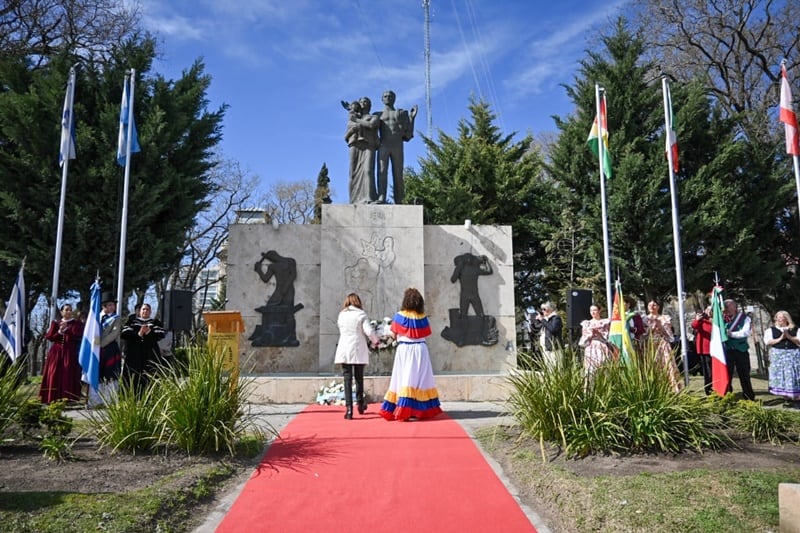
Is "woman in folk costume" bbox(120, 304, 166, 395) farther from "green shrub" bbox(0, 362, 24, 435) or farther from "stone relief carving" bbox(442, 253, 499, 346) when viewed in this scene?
"stone relief carving" bbox(442, 253, 499, 346)

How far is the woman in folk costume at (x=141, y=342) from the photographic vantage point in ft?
30.2

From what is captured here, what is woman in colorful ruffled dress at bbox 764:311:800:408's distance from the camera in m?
9.59

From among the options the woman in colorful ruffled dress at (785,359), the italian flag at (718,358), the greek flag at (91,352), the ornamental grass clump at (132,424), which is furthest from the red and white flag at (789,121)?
the greek flag at (91,352)

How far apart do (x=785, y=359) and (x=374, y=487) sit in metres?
8.30

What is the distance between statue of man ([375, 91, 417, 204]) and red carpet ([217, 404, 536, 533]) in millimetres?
7399

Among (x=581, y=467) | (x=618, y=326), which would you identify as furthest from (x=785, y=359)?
(x=581, y=467)

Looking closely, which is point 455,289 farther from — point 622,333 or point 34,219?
point 34,219

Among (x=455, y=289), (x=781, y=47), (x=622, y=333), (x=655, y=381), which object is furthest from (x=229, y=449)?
(x=781, y=47)

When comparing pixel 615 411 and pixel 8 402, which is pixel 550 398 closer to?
pixel 615 411

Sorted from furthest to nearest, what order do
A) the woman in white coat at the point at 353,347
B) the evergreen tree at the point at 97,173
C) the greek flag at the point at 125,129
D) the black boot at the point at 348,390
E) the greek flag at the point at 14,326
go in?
the evergreen tree at the point at 97,173, the greek flag at the point at 125,129, the greek flag at the point at 14,326, the woman in white coat at the point at 353,347, the black boot at the point at 348,390

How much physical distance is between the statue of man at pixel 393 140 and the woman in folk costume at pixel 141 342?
19.4ft

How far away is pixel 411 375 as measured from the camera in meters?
8.09

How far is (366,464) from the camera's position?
18.6ft

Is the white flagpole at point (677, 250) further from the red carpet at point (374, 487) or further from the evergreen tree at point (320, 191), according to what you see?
the evergreen tree at point (320, 191)
